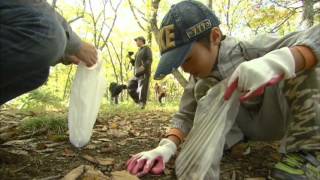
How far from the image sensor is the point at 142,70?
26.1 ft

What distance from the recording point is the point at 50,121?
2857 millimetres

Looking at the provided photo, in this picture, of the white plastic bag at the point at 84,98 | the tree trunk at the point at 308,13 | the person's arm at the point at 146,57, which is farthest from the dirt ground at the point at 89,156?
the person's arm at the point at 146,57

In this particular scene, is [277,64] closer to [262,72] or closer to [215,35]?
[262,72]

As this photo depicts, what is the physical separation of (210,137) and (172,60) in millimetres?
398

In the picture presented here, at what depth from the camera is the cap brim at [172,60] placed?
174 cm

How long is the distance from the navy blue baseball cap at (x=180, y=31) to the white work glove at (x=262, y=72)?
33cm

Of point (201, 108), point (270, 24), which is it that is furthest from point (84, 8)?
point (201, 108)

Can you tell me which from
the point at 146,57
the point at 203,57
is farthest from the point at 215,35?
the point at 146,57

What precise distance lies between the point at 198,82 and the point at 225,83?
416 millimetres

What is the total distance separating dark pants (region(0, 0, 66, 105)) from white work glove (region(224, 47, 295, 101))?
74 centimetres

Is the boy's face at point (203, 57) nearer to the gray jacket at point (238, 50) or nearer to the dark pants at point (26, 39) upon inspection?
the gray jacket at point (238, 50)

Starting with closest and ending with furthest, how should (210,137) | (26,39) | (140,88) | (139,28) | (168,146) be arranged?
1. (26,39)
2. (210,137)
3. (168,146)
4. (140,88)
5. (139,28)

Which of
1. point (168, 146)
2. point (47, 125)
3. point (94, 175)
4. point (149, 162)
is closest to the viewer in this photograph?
point (94, 175)

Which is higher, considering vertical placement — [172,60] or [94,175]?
[172,60]
